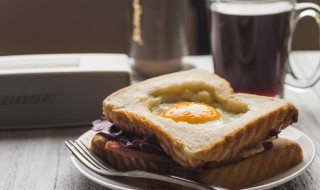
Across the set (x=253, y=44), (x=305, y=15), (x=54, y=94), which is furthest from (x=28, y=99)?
(x=305, y=15)

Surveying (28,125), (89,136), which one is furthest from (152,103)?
(28,125)

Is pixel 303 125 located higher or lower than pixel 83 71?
lower

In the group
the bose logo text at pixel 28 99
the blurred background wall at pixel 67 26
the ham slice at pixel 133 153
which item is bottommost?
the blurred background wall at pixel 67 26

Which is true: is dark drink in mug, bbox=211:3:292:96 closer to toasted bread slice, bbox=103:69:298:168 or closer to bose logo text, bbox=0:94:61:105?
toasted bread slice, bbox=103:69:298:168

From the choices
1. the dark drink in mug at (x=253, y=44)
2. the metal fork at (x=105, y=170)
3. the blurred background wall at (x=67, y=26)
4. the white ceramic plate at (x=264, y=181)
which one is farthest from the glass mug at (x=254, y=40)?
the blurred background wall at (x=67, y=26)

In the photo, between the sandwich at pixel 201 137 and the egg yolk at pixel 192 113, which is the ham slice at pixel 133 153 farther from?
the egg yolk at pixel 192 113

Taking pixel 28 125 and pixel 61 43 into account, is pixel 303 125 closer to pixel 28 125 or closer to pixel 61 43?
pixel 28 125

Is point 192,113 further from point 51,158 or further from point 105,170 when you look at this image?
point 51,158
